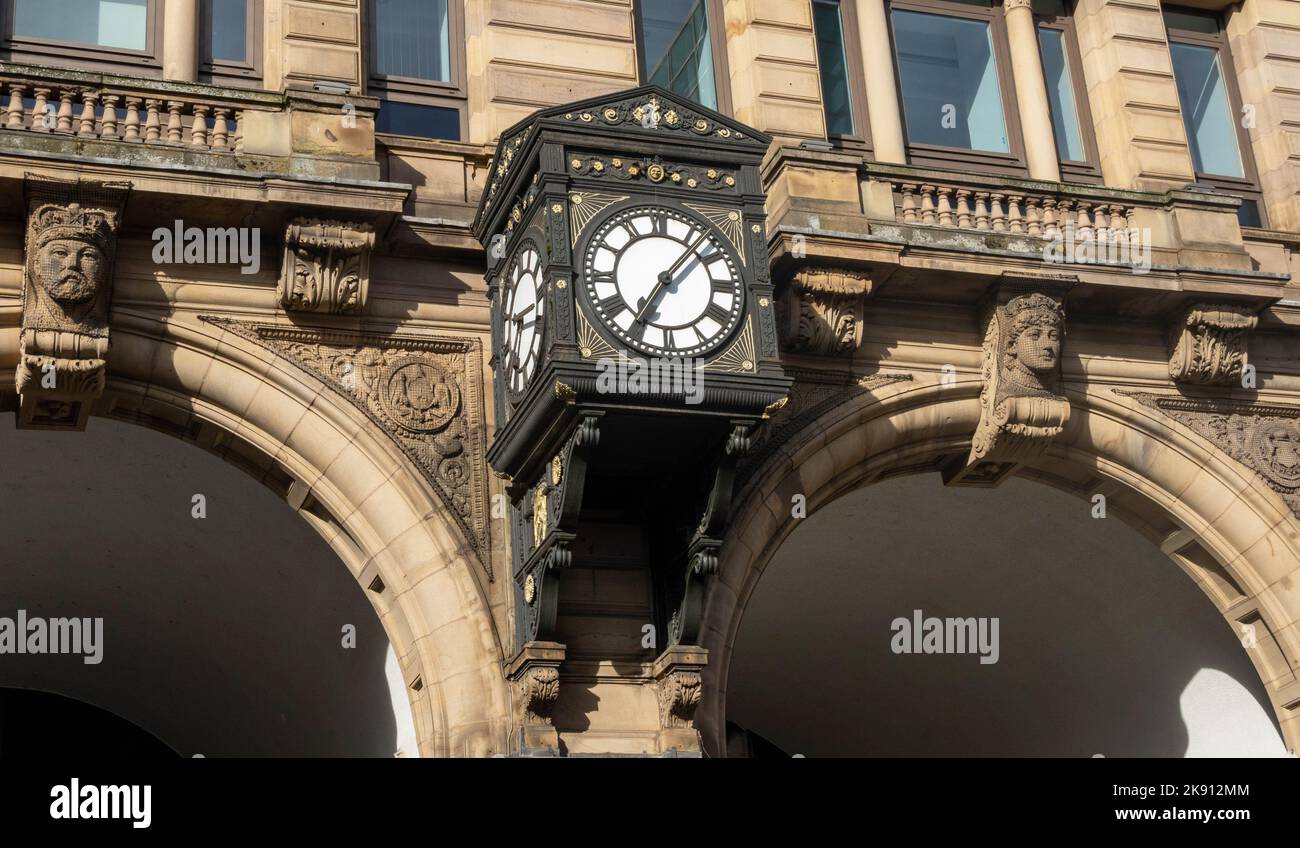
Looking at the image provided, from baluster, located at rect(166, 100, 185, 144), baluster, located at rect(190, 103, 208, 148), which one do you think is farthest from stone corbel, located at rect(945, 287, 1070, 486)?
baluster, located at rect(166, 100, 185, 144)

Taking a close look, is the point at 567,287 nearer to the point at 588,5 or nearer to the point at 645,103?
the point at 645,103

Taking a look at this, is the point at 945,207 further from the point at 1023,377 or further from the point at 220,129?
the point at 220,129

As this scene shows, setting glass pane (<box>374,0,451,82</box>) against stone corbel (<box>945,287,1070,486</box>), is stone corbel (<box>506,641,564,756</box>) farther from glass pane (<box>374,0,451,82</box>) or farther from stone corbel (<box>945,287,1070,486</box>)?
glass pane (<box>374,0,451,82</box>)

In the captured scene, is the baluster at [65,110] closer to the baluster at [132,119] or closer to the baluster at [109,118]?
the baluster at [109,118]

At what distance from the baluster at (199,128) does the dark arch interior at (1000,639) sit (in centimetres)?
608

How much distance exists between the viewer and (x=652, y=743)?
1128 centimetres

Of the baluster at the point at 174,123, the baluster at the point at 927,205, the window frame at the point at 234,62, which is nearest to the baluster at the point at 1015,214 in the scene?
the baluster at the point at 927,205

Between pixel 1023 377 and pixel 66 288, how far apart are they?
6.71 m

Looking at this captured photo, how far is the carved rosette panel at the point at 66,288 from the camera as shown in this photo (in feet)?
36.2

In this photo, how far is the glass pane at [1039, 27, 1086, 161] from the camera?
15.3 metres

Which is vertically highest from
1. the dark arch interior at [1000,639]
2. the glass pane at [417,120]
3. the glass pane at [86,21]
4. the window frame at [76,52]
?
the glass pane at [86,21]

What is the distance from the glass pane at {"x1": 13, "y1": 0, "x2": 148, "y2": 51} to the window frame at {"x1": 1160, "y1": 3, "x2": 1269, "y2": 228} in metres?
8.55

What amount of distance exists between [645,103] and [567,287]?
1500mm

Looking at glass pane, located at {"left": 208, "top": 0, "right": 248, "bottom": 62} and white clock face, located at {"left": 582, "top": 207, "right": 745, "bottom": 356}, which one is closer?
white clock face, located at {"left": 582, "top": 207, "right": 745, "bottom": 356}
